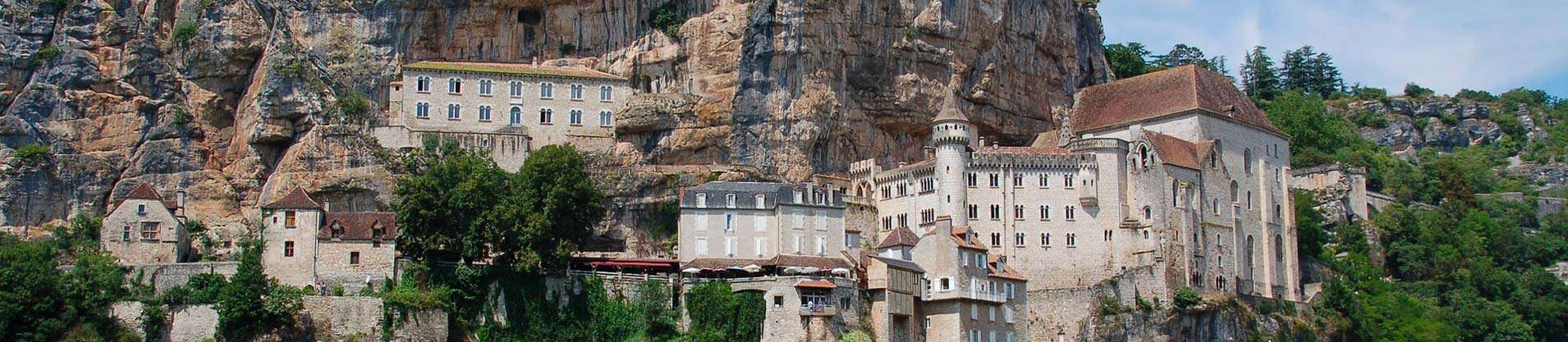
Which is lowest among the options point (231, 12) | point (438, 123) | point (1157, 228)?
point (1157, 228)

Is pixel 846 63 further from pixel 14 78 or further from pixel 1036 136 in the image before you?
pixel 14 78

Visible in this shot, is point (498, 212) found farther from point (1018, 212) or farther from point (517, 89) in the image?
point (1018, 212)

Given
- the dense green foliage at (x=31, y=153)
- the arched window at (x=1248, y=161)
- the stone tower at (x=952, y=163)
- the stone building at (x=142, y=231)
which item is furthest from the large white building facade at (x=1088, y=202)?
the dense green foliage at (x=31, y=153)

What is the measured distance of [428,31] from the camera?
76.1 m

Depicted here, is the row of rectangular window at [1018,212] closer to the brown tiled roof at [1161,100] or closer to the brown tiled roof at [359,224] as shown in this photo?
the brown tiled roof at [1161,100]

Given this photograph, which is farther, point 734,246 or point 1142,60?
point 1142,60

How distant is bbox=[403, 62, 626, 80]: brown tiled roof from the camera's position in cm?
7375

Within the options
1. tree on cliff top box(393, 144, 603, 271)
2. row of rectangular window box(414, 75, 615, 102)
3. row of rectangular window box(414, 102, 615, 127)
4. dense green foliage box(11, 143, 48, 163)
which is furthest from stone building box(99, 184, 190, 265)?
row of rectangular window box(414, 75, 615, 102)

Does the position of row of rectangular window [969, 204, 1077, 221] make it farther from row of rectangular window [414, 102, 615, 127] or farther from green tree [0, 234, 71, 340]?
green tree [0, 234, 71, 340]

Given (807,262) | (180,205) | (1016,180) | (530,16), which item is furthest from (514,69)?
(1016,180)

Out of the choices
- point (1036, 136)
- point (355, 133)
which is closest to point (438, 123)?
point (355, 133)

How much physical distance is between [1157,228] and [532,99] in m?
28.4

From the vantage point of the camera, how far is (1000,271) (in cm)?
6988

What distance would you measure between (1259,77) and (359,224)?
3244 inches
